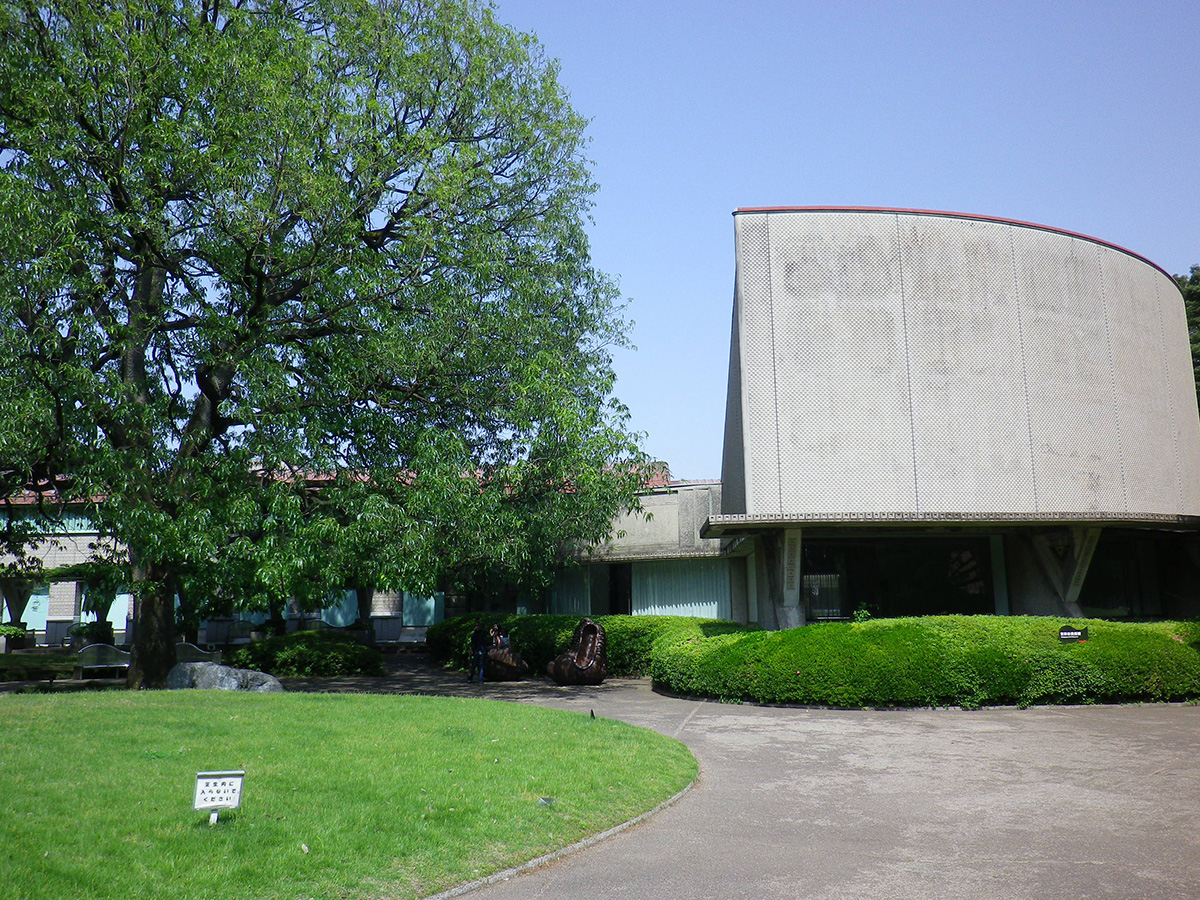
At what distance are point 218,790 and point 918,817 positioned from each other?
5626 millimetres

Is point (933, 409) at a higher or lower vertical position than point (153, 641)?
higher

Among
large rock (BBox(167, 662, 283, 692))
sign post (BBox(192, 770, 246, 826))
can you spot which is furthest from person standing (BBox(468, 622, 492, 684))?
sign post (BBox(192, 770, 246, 826))

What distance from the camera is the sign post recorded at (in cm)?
585

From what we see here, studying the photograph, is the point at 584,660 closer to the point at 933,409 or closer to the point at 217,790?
the point at 933,409

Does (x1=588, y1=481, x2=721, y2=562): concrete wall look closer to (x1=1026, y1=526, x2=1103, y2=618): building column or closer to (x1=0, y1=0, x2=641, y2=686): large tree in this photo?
(x1=0, y1=0, x2=641, y2=686): large tree

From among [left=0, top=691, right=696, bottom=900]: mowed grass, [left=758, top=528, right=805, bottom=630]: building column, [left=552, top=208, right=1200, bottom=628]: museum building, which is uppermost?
[left=552, top=208, right=1200, bottom=628]: museum building

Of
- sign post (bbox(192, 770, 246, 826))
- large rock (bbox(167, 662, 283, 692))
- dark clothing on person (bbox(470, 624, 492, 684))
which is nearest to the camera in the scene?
sign post (bbox(192, 770, 246, 826))

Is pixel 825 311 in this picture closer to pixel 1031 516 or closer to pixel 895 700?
pixel 1031 516

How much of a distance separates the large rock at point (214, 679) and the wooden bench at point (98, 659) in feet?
17.2

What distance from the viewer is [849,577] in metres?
20.6

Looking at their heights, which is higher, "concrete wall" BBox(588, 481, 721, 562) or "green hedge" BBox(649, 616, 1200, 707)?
"concrete wall" BBox(588, 481, 721, 562)

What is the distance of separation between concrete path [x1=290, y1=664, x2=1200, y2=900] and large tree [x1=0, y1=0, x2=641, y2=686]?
601 cm

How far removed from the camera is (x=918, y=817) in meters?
7.60

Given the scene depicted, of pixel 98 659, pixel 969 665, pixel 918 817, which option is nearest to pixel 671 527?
pixel 969 665
